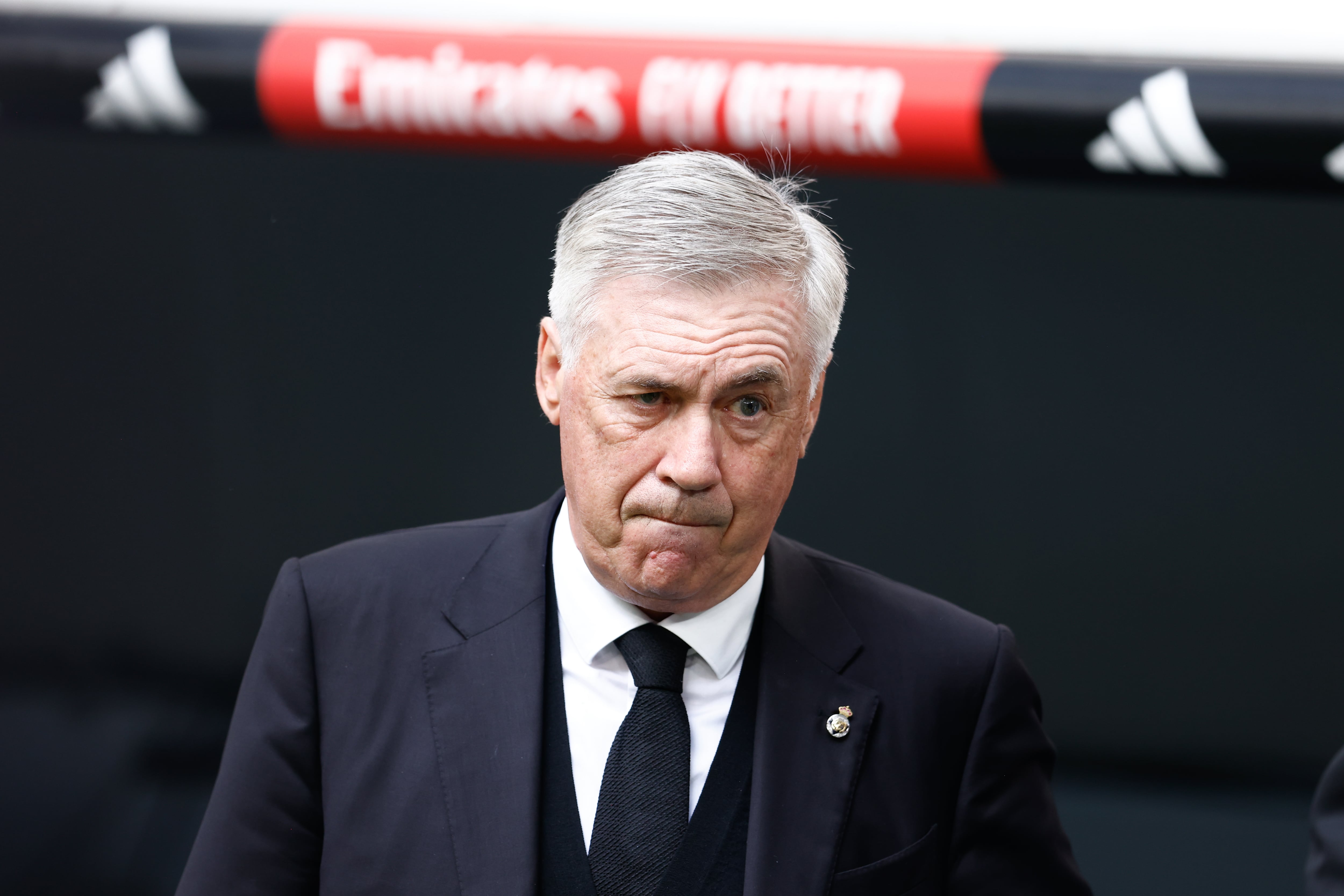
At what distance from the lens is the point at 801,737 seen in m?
1.96

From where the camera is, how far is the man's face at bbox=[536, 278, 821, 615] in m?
1.82

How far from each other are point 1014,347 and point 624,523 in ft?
6.63

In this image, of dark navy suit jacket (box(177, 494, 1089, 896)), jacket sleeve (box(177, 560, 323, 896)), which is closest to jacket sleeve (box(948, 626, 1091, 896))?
dark navy suit jacket (box(177, 494, 1089, 896))

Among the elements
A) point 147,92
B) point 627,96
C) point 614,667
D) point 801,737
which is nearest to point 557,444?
point 627,96

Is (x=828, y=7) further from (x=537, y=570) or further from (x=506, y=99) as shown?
(x=537, y=570)

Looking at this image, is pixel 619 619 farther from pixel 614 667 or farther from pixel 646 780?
pixel 646 780

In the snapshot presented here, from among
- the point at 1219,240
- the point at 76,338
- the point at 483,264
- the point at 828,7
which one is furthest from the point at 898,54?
the point at 76,338

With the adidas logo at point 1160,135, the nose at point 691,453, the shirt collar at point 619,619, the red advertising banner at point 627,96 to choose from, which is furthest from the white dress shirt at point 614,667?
the adidas logo at point 1160,135

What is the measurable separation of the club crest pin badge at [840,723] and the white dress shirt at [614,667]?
0.47 ft

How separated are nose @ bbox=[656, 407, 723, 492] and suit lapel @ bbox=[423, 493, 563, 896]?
32cm

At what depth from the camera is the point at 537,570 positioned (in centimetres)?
204

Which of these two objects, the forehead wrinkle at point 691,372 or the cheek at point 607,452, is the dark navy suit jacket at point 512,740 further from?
the forehead wrinkle at point 691,372

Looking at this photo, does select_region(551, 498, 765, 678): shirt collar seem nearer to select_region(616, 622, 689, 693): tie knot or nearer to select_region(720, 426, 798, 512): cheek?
select_region(616, 622, 689, 693): tie knot

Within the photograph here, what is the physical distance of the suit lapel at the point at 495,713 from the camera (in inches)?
71.6
